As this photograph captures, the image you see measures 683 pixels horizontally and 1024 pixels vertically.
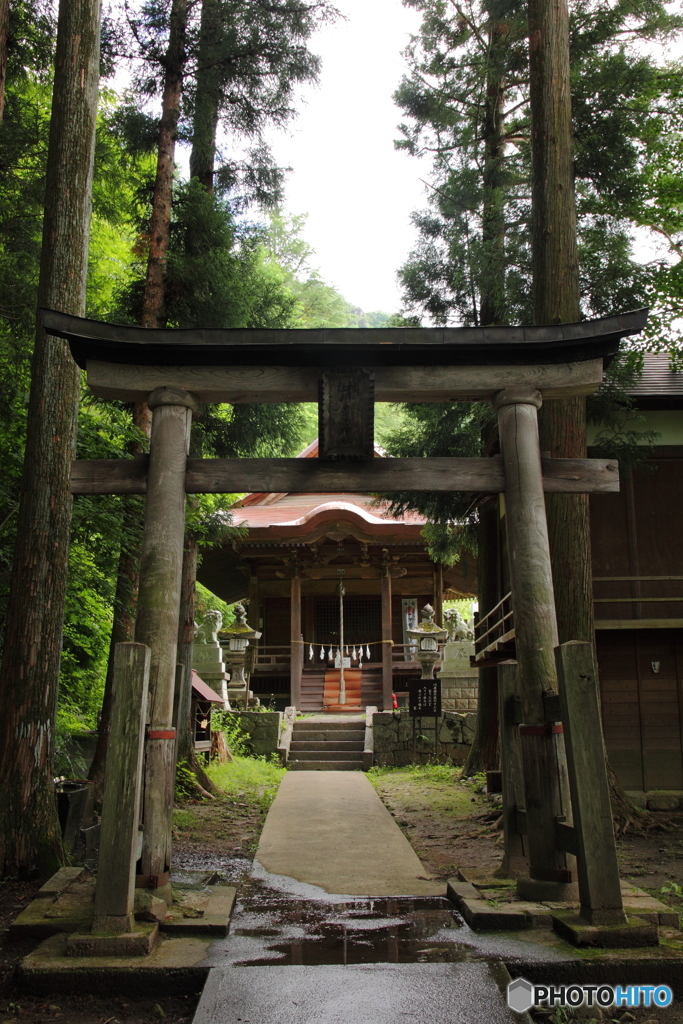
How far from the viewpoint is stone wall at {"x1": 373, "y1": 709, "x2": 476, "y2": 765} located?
47.8 ft

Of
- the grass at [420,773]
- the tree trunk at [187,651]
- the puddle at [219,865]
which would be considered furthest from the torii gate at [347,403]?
the grass at [420,773]

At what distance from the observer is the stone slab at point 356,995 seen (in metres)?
3.35

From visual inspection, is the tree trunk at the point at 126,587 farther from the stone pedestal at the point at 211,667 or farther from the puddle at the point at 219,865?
the stone pedestal at the point at 211,667

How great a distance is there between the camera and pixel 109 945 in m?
3.93

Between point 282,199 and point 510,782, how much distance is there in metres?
9.55

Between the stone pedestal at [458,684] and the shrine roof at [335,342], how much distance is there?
1107 cm

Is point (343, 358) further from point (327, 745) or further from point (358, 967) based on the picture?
point (327, 745)

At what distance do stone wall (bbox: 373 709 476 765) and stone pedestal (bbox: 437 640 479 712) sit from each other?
23.8 inches

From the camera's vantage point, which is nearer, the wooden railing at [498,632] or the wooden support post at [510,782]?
the wooden support post at [510,782]

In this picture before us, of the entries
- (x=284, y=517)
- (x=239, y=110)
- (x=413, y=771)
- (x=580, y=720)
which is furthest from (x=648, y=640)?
(x=284, y=517)

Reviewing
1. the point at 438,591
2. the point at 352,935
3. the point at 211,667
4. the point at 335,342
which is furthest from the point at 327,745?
the point at 335,342

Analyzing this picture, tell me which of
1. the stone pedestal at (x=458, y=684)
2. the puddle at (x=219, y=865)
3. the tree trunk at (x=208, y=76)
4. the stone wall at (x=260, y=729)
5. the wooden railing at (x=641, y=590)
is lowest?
the puddle at (x=219, y=865)

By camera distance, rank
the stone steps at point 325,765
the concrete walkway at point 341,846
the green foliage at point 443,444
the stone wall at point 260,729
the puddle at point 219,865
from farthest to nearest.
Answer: the stone wall at point 260,729, the stone steps at point 325,765, the green foliage at point 443,444, the puddle at point 219,865, the concrete walkway at point 341,846

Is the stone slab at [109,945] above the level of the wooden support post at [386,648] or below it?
below
